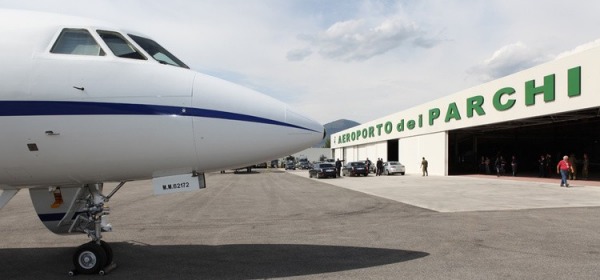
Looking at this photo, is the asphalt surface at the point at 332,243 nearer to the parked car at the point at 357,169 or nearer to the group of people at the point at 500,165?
the group of people at the point at 500,165

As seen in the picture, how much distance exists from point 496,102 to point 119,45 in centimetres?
2770

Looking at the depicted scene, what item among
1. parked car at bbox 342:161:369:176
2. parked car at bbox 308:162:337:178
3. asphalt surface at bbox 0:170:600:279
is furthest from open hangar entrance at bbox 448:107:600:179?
asphalt surface at bbox 0:170:600:279

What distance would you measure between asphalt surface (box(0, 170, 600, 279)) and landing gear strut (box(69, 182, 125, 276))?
15cm

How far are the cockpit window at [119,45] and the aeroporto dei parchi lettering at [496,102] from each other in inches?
894

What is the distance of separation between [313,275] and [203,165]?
2.02 metres

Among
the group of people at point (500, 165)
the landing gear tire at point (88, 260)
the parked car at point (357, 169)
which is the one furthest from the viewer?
the parked car at point (357, 169)

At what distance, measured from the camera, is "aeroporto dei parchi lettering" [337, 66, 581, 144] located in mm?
21922

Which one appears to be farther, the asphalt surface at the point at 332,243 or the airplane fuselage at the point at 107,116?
the asphalt surface at the point at 332,243

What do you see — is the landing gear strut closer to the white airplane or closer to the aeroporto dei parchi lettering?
the white airplane

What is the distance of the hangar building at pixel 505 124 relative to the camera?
22312mm

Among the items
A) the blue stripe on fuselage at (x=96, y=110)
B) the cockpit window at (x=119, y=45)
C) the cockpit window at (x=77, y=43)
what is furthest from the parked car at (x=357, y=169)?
the cockpit window at (x=77, y=43)

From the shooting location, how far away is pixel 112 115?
16.3ft

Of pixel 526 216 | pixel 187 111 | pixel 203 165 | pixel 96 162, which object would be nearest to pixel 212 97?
pixel 187 111

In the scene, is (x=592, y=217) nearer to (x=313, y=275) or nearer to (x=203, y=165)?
(x=313, y=275)
